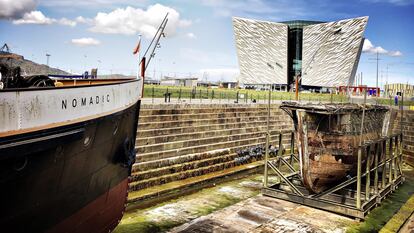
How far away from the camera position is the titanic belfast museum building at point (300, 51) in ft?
264

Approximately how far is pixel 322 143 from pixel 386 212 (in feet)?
12.8

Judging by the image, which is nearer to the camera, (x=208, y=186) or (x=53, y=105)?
(x=53, y=105)

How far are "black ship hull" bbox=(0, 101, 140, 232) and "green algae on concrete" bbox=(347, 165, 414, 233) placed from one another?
323 inches

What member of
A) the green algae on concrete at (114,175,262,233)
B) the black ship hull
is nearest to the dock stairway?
the green algae on concrete at (114,175,262,233)

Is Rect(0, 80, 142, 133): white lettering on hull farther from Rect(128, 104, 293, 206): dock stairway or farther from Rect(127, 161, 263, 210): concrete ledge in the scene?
Rect(128, 104, 293, 206): dock stairway

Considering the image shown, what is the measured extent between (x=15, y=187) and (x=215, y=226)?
762 centimetres

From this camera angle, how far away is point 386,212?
43.5ft

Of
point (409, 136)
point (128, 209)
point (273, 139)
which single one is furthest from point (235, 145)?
point (409, 136)

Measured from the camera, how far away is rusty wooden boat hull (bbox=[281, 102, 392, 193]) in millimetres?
12820

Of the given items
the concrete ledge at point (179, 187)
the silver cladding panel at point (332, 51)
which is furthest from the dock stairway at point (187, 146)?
the silver cladding panel at point (332, 51)

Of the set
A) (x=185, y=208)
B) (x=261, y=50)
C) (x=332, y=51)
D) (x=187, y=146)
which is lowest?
(x=185, y=208)

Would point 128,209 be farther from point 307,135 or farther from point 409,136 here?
point 409,136

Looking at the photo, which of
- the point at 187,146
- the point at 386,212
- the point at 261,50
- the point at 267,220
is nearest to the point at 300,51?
the point at 261,50

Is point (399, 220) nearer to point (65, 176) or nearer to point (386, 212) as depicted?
point (386, 212)
